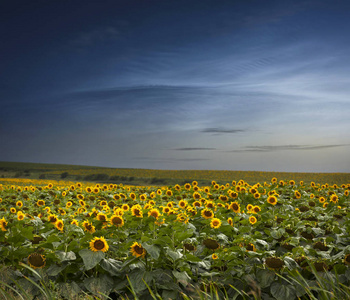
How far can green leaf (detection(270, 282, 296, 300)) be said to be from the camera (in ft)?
12.3

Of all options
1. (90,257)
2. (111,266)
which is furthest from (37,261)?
(111,266)

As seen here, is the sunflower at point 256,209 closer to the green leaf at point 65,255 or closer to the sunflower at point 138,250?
the sunflower at point 138,250

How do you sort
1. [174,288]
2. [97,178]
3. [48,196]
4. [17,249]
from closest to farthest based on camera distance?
[174,288]
[17,249]
[48,196]
[97,178]

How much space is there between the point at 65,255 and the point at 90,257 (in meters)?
0.44

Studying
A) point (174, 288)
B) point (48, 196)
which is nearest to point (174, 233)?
point (174, 288)

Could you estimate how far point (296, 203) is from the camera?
35.0ft

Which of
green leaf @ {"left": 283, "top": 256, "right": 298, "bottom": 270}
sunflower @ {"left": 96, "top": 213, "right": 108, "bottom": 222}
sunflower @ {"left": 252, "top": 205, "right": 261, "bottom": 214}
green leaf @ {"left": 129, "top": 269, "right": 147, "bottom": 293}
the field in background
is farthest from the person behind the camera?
the field in background

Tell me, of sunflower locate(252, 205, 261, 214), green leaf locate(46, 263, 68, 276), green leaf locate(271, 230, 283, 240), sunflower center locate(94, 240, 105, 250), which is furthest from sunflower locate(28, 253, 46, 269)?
sunflower locate(252, 205, 261, 214)

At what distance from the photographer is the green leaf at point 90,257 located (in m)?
3.71

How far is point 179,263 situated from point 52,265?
1613mm

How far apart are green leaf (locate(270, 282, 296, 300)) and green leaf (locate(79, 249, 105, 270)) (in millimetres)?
2085

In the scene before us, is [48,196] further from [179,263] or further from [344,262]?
[344,262]

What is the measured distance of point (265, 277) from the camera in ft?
12.7

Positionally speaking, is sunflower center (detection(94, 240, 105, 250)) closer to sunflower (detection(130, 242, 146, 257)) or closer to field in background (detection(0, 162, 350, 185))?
sunflower (detection(130, 242, 146, 257))
